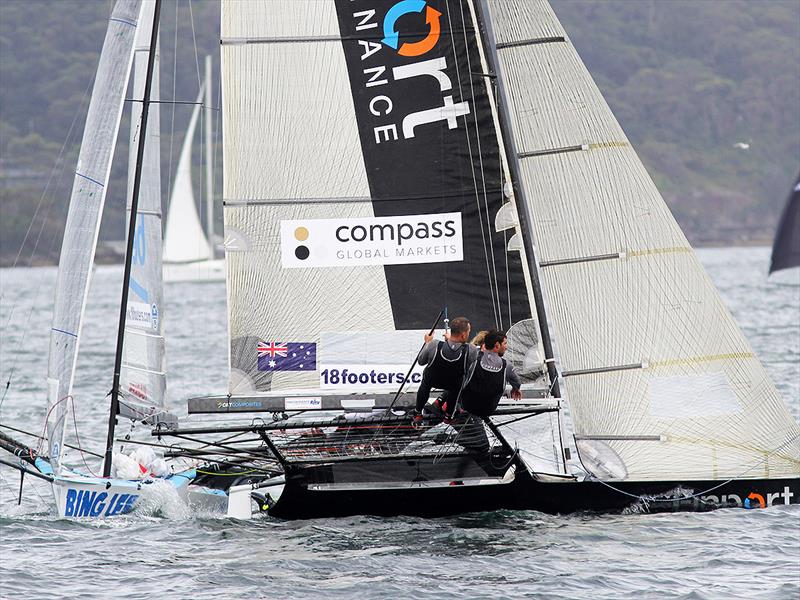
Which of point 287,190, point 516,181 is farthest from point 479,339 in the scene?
point 287,190

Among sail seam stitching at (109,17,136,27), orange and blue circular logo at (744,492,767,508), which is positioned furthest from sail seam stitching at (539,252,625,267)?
sail seam stitching at (109,17,136,27)

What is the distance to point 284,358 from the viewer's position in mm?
11773

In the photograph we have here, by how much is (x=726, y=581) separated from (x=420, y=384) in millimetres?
2839

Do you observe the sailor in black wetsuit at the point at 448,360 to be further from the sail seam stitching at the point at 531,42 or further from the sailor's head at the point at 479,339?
the sail seam stitching at the point at 531,42

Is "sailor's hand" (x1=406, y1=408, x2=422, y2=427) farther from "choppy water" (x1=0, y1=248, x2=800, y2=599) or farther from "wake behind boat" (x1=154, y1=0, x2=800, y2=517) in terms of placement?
"choppy water" (x1=0, y1=248, x2=800, y2=599)

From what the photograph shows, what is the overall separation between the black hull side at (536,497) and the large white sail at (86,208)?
2.29 metres

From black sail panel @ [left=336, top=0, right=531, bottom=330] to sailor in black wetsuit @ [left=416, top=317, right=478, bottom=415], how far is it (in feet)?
3.06

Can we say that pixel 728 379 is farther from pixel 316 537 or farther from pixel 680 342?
pixel 316 537

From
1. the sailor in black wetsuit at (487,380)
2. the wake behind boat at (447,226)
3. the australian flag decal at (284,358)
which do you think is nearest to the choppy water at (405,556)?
the wake behind boat at (447,226)

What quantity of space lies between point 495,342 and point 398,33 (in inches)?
109

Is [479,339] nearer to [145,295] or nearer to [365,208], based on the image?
[365,208]

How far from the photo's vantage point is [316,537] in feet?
35.8

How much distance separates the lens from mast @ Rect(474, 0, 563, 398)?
38.4ft

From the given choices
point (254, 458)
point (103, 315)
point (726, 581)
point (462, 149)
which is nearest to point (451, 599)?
point (726, 581)
